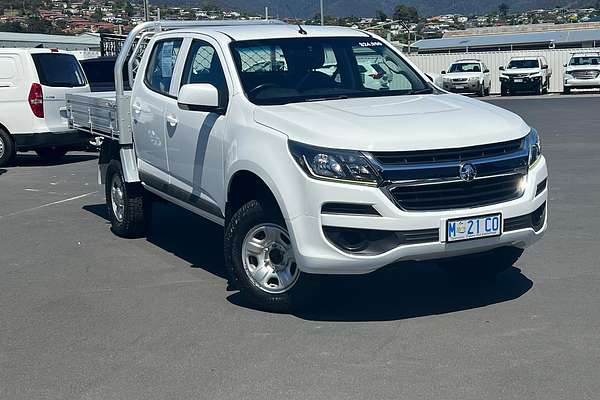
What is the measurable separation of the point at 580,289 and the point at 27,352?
3.89m

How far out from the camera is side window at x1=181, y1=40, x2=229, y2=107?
734 centimetres

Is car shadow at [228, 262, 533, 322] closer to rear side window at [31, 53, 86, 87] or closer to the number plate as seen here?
the number plate

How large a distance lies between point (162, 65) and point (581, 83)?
112 ft

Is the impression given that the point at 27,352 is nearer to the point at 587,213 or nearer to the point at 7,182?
the point at 587,213

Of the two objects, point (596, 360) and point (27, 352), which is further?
point (27, 352)

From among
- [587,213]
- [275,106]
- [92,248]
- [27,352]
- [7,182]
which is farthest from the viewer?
[7,182]

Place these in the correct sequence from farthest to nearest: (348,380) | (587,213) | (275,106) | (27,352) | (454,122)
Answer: (587,213) → (275,106) → (454,122) → (27,352) → (348,380)

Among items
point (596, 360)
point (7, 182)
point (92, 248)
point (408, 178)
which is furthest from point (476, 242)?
point (7, 182)

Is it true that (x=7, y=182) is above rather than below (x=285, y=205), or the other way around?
below

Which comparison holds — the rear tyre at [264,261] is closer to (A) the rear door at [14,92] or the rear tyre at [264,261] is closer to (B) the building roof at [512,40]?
(A) the rear door at [14,92]

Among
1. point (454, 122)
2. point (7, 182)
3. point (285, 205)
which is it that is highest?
point (454, 122)

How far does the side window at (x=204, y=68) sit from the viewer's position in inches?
289

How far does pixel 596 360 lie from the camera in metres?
5.39

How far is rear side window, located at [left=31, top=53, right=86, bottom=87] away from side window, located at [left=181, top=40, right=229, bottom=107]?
8955 mm
